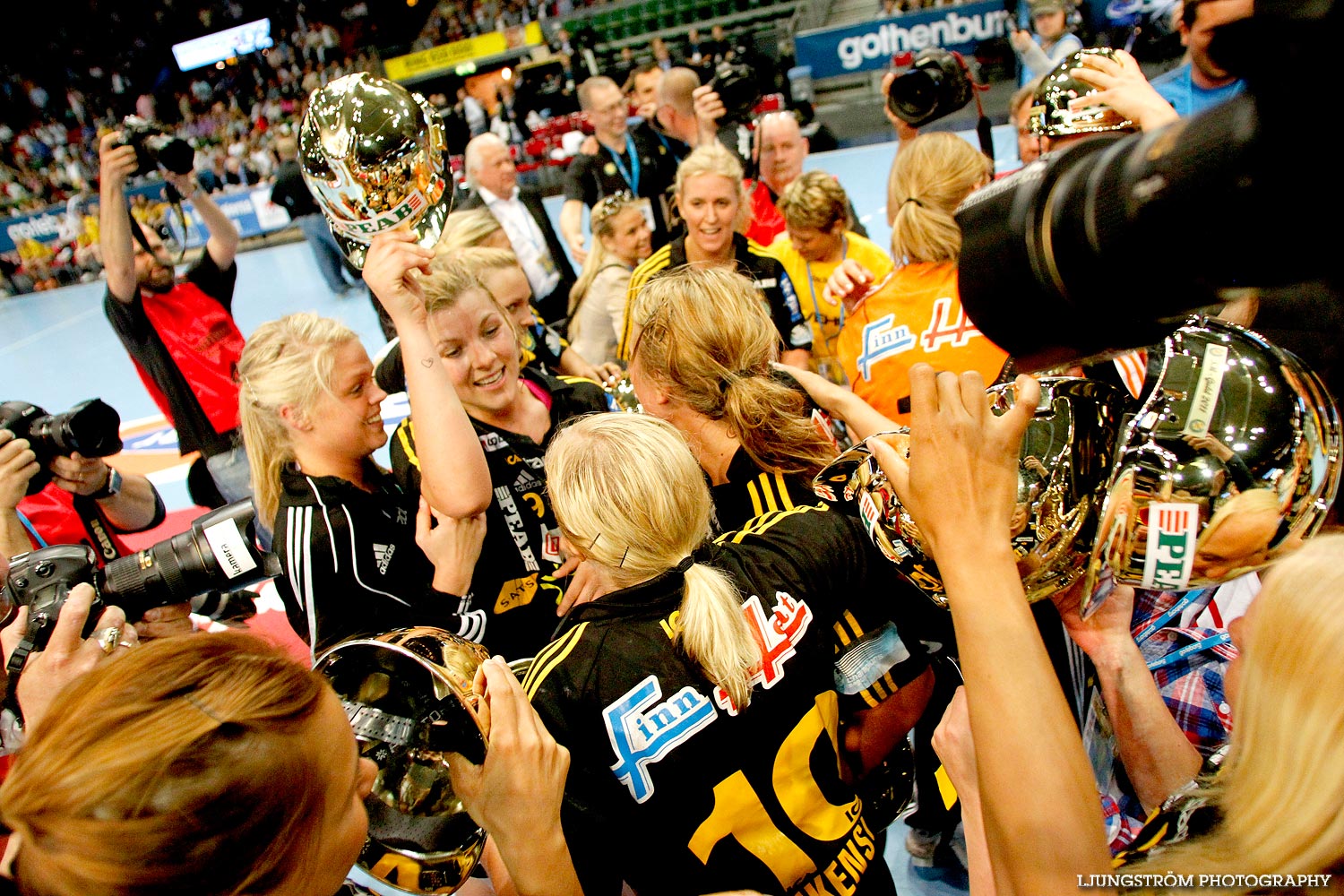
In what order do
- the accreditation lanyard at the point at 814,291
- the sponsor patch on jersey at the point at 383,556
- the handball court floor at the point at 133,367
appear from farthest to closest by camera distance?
1. the handball court floor at the point at 133,367
2. the accreditation lanyard at the point at 814,291
3. the sponsor patch on jersey at the point at 383,556

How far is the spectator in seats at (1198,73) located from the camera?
1795 millimetres

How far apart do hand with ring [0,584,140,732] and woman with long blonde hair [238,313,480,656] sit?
41 cm

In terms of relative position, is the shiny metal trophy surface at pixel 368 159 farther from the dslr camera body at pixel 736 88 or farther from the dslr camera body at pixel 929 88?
the dslr camera body at pixel 736 88

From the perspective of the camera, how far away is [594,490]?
53.1 inches

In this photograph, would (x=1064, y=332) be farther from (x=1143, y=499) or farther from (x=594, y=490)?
(x=594, y=490)

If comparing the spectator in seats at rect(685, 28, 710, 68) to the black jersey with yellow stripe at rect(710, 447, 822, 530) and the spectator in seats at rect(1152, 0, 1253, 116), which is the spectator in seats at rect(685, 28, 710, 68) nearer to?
the spectator in seats at rect(1152, 0, 1253, 116)

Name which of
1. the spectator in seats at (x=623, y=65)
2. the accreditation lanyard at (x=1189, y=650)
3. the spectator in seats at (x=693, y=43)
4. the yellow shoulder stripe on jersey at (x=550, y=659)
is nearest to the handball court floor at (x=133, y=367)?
the accreditation lanyard at (x=1189, y=650)

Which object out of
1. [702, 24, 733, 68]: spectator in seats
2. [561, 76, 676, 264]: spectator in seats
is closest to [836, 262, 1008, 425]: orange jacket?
[561, 76, 676, 264]: spectator in seats

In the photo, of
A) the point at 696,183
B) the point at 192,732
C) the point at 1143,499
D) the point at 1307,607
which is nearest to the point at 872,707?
the point at 1143,499

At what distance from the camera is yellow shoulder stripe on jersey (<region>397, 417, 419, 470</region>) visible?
83.5 inches

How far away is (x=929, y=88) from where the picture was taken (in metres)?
3.32

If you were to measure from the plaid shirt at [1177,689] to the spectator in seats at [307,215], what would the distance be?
8294mm

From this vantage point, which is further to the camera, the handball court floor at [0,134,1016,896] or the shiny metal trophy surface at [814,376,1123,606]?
the handball court floor at [0,134,1016,896]

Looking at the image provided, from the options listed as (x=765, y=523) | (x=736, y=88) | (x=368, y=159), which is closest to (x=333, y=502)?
(x=368, y=159)
